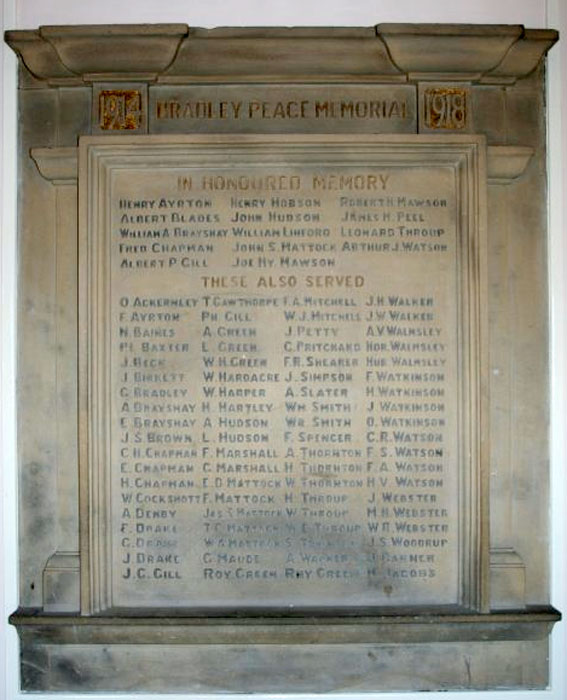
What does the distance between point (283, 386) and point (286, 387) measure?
0.02 metres

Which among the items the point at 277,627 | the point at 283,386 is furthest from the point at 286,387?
the point at 277,627

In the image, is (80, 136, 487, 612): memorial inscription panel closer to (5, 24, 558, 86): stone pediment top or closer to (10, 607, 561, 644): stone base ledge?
(10, 607, 561, 644): stone base ledge

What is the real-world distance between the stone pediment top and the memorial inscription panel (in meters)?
0.36

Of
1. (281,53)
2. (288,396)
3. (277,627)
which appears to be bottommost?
(277,627)

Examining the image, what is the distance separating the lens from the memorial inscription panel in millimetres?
3342

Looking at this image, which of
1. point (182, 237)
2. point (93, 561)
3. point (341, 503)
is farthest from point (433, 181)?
point (93, 561)

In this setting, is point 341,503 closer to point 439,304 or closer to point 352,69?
point 439,304

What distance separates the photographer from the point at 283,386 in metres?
3.35

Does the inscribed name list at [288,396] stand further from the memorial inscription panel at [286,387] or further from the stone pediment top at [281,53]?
the stone pediment top at [281,53]

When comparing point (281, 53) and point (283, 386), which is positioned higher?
point (281, 53)

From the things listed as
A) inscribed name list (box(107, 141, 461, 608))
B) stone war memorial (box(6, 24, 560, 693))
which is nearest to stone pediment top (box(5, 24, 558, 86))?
stone war memorial (box(6, 24, 560, 693))

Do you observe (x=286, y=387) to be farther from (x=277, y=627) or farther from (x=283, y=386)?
(x=277, y=627)

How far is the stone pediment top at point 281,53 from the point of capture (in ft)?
10.9

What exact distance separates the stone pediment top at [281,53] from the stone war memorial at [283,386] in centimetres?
1
